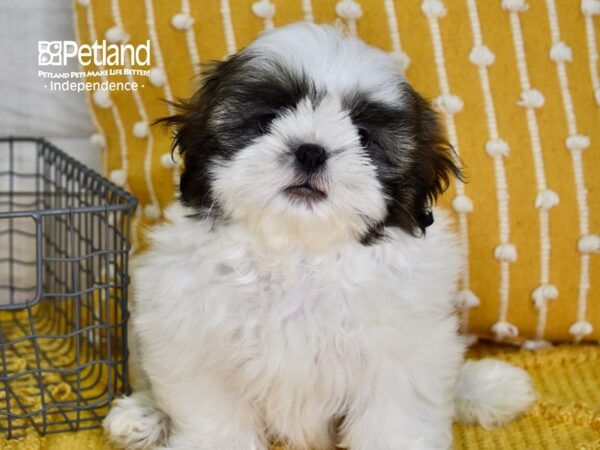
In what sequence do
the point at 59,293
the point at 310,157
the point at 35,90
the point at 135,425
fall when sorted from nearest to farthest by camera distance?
the point at 310,157
the point at 135,425
the point at 59,293
the point at 35,90

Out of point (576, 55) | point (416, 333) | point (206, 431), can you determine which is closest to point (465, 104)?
point (576, 55)

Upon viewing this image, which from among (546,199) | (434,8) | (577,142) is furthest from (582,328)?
(434,8)

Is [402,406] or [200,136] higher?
[200,136]

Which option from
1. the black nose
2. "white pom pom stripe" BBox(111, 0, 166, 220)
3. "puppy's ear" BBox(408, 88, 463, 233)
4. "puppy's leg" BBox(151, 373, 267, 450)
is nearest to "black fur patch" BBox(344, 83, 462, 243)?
"puppy's ear" BBox(408, 88, 463, 233)

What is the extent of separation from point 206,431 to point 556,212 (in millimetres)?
894

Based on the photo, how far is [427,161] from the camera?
140 centimetres

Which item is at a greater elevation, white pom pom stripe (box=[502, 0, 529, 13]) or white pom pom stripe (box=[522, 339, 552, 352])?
white pom pom stripe (box=[502, 0, 529, 13])

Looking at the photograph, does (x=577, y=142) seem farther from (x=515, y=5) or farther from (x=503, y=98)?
(x=515, y=5)

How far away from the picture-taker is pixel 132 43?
6.21 feet

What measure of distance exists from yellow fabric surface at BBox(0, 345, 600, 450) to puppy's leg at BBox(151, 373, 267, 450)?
0.31 feet

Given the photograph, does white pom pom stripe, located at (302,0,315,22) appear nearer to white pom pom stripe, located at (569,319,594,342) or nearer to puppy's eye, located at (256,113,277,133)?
puppy's eye, located at (256,113,277,133)

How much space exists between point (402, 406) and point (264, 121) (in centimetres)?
51

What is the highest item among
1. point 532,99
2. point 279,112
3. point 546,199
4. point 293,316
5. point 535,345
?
point 532,99

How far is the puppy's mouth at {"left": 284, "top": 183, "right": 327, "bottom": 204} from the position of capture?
1.25 m
